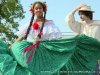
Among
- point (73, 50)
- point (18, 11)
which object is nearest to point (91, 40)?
point (73, 50)

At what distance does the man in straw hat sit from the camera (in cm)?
454

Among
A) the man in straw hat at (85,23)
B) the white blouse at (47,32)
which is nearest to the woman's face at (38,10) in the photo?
the white blouse at (47,32)

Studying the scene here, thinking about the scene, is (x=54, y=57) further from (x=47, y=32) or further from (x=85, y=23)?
(x=85, y=23)

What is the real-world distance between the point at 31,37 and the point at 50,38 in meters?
0.27

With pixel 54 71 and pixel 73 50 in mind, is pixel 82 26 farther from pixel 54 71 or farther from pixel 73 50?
pixel 54 71

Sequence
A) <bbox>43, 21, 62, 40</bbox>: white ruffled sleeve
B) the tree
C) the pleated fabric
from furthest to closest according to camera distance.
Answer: the tree, <bbox>43, 21, 62, 40</bbox>: white ruffled sleeve, the pleated fabric

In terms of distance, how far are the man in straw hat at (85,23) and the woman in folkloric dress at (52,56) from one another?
1.06 feet

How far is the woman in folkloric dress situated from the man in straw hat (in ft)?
1.06

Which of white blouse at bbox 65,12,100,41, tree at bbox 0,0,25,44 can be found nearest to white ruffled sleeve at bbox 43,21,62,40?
white blouse at bbox 65,12,100,41

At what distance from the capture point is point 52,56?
4.24 m

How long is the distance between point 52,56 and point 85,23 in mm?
788

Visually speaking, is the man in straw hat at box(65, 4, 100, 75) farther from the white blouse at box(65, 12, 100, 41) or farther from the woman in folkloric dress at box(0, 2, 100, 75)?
the woman in folkloric dress at box(0, 2, 100, 75)

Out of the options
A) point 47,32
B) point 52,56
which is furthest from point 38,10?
point 52,56

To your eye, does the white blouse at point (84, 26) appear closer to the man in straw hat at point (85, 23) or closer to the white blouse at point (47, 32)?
the man in straw hat at point (85, 23)
